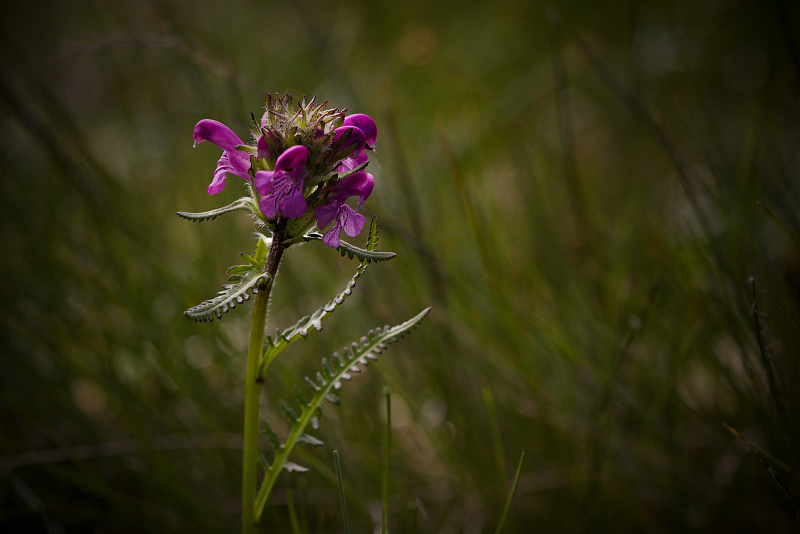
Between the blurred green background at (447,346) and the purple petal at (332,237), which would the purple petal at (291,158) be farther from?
the blurred green background at (447,346)

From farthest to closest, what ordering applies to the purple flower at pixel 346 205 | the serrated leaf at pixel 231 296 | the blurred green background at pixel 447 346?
the blurred green background at pixel 447 346 < the purple flower at pixel 346 205 < the serrated leaf at pixel 231 296

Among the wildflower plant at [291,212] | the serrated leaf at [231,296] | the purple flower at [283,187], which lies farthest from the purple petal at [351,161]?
the serrated leaf at [231,296]

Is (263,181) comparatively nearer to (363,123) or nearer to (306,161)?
(306,161)

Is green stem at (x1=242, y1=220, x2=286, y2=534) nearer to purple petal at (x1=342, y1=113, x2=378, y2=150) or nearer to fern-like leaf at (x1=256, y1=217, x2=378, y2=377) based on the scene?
fern-like leaf at (x1=256, y1=217, x2=378, y2=377)

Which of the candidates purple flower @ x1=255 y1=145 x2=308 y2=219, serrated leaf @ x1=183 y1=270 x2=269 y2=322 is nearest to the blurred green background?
serrated leaf @ x1=183 y1=270 x2=269 y2=322

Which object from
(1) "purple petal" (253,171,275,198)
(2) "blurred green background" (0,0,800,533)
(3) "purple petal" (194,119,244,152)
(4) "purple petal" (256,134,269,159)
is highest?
(3) "purple petal" (194,119,244,152)

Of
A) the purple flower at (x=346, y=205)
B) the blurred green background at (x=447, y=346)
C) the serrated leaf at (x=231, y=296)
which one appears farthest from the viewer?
the blurred green background at (x=447, y=346)

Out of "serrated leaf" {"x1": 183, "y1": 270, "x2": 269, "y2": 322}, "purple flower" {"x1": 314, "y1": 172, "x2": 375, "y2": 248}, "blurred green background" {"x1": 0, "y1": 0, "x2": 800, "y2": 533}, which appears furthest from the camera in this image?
"blurred green background" {"x1": 0, "y1": 0, "x2": 800, "y2": 533}
